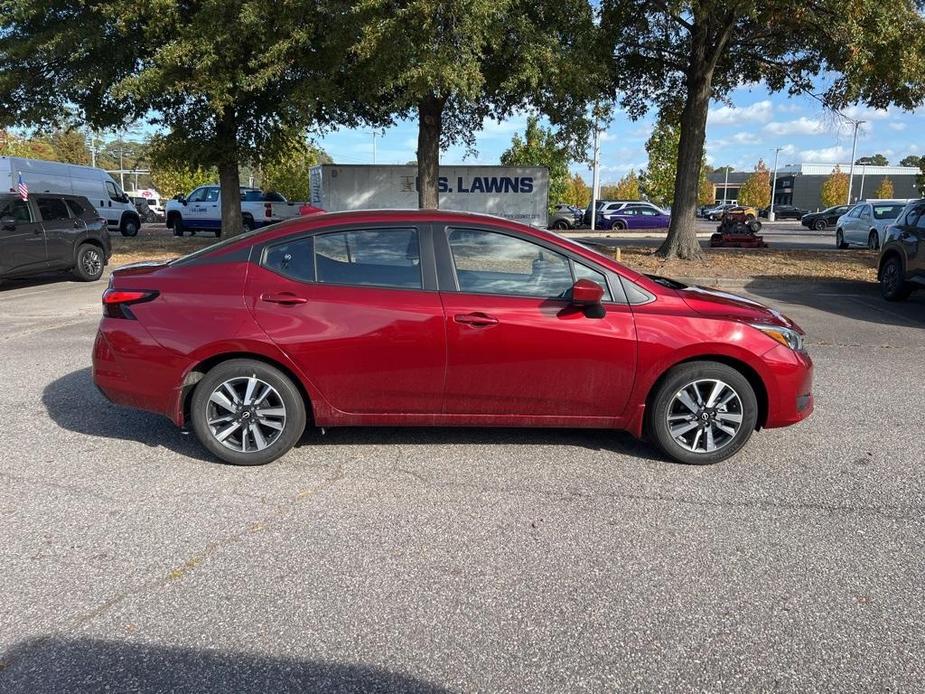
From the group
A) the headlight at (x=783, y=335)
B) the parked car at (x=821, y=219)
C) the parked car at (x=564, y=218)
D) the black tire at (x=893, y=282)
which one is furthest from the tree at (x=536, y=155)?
the headlight at (x=783, y=335)

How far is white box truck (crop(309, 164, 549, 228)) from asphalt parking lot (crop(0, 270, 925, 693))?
1967cm

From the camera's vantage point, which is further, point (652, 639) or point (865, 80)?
point (865, 80)

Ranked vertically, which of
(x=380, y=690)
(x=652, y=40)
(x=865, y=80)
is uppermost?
(x=652, y=40)

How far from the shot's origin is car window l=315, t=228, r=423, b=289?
14.7 ft

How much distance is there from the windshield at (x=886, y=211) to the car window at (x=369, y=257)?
23.1 m

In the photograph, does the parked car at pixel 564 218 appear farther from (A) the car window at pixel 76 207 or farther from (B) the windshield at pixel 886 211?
(A) the car window at pixel 76 207

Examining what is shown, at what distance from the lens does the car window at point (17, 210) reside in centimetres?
1166

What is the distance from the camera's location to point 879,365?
296 inches

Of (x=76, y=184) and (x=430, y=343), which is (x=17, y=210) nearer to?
(x=430, y=343)

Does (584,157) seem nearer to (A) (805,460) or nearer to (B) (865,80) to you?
(B) (865,80)

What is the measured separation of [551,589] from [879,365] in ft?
19.6

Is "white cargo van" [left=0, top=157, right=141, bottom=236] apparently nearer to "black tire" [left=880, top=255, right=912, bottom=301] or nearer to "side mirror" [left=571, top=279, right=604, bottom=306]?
"black tire" [left=880, top=255, right=912, bottom=301]

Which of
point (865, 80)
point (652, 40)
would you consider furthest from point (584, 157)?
point (865, 80)

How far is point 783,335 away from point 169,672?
3.86 meters
